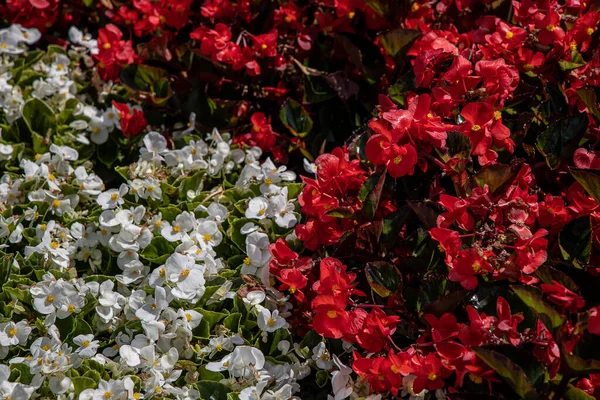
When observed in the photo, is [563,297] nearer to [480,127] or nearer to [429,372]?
[429,372]

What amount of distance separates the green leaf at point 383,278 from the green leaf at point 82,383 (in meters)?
0.69

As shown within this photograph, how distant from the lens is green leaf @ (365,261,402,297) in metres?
1.60

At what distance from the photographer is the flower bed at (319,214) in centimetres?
151

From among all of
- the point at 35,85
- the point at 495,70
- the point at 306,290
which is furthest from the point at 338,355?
the point at 35,85

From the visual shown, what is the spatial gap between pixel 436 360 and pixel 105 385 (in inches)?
29.3

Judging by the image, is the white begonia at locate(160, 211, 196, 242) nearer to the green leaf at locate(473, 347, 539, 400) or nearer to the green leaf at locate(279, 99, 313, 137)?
the green leaf at locate(279, 99, 313, 137)

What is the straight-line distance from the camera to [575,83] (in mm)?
1891

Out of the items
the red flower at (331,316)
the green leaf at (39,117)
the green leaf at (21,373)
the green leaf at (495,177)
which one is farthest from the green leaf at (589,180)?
the green leaf at (39,117)

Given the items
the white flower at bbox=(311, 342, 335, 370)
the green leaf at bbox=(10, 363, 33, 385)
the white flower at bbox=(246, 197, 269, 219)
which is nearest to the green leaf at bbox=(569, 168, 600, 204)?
the white flower at bbox=(311, 342, 335, 370)

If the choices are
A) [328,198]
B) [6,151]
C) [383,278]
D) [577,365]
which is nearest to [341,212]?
[328,198]

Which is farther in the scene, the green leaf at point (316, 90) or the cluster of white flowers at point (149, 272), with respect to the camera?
the green leaf at point (316, 90)

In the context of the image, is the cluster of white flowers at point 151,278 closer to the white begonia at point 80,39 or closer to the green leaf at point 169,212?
the green leaf at point 169,212

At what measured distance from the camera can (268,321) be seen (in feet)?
5.64

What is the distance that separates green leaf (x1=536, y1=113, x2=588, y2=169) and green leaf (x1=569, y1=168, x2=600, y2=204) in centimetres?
17
